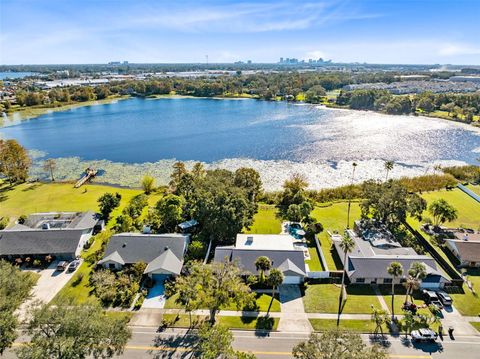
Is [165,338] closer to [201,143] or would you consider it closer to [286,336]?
[286,336]

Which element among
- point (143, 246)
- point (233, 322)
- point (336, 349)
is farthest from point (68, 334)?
point (143, 246)

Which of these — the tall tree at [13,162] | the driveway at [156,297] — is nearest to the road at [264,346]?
the driveway at [156,297]

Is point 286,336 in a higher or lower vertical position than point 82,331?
lower

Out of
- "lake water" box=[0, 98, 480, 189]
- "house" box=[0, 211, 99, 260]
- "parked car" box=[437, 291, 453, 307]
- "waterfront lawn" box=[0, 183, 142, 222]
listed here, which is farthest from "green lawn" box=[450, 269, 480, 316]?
"waterfront lawn" box=[0, 183, 142, 222]

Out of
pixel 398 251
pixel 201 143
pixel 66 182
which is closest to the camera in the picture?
pixel 398 251

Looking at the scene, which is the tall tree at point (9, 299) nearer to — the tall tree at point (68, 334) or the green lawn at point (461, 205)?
the tall tree at point (68, 334)

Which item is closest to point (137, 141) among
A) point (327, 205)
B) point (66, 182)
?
point (66, 182)

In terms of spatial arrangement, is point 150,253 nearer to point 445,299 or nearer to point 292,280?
point 292,280
